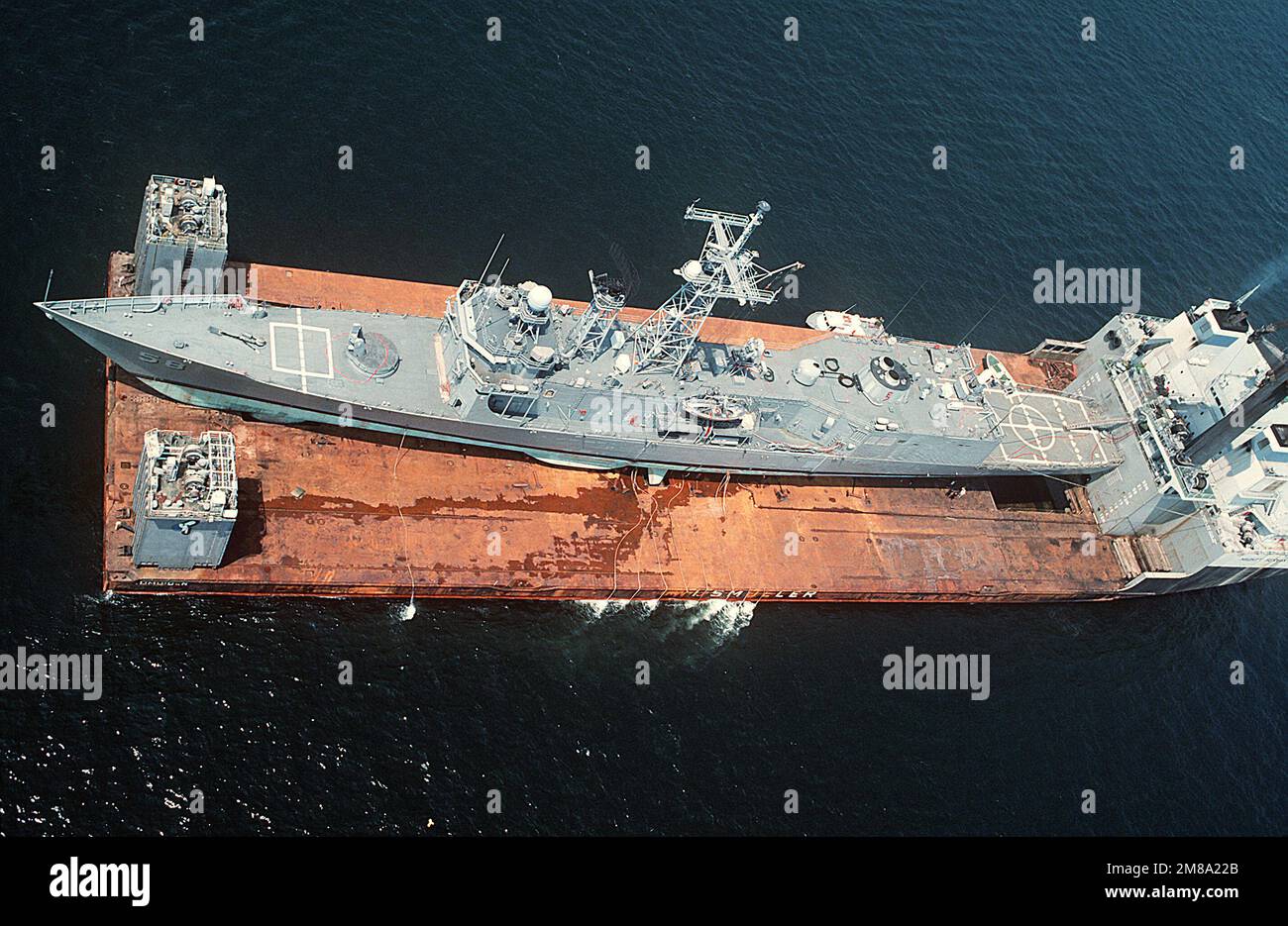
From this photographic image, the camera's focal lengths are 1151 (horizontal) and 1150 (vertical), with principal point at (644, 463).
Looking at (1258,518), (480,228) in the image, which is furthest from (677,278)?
(1258,518)

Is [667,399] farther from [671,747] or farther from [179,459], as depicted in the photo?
[179,459]

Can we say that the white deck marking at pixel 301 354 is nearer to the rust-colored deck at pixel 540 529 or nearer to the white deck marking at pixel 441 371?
the rust-colored deck at pixel 540 529

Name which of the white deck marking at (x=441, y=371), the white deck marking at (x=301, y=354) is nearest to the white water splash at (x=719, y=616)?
the white deck marking at (x=441, y=371)

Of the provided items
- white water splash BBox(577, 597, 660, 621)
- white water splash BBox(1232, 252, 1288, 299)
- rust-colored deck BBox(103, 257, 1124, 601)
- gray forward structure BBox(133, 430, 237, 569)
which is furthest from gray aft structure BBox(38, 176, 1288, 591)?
white water splash BBox(1232, 252, 1288, 299)

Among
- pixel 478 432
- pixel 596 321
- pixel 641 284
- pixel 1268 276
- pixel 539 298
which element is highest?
pixel 1268 276

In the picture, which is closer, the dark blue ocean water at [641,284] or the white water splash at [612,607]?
the dark blue ocean water at [641,284]

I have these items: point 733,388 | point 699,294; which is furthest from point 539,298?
point 733,388

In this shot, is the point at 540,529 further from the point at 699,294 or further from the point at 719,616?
the point at 699,294
